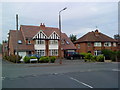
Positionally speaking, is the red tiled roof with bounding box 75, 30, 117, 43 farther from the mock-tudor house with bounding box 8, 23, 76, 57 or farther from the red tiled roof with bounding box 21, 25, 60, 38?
the red tiled roof with bounding box 21, 25, 60, 38

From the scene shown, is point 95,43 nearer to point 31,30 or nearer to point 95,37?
point 95,37

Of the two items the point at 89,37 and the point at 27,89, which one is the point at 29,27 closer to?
the point at 89,37

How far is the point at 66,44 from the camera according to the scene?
136 feet

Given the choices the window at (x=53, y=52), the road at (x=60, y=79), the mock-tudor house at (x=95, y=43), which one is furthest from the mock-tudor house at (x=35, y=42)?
the road at (x=60, y=79)

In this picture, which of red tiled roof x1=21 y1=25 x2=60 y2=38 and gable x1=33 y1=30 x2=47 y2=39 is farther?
red tiled roof x1=21 y1=25 x2=60 y2=38

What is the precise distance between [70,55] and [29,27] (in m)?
13.6

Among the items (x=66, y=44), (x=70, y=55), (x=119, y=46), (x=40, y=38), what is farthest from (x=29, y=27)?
(x=119, y=46)

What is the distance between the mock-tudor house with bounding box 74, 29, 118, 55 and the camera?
4478 centimetres

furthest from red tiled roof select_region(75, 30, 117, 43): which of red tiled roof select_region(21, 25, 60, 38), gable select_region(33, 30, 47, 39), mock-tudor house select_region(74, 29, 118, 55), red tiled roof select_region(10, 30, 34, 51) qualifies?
red tiled roof select_region(10, 30, 34, 51)

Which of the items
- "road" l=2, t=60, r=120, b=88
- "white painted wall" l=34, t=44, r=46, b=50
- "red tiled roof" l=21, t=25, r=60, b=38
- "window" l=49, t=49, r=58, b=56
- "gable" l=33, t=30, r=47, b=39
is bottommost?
"road" l=2, t=60, r=120, b=88

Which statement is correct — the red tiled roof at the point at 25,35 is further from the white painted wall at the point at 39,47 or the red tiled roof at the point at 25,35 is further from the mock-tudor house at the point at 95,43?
the mock-tudor house at the point at 95,43

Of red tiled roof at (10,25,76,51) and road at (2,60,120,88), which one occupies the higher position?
red tiled roof at (10,25,76,51)

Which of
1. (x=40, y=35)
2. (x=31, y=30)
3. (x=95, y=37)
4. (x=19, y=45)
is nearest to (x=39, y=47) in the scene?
(x=40, y=35)

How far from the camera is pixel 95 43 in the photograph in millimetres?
45219
